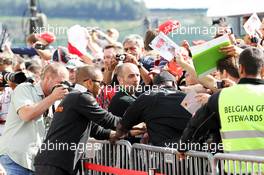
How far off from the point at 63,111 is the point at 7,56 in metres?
3.34

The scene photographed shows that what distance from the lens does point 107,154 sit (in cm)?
1102

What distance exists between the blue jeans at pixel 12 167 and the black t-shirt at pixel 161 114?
1.38 meters

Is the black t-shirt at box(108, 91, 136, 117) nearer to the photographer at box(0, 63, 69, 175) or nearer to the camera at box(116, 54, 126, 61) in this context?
the photographer at box(0, 63, 69, 175)

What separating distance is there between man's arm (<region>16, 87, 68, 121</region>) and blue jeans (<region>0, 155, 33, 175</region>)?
52 centimetres

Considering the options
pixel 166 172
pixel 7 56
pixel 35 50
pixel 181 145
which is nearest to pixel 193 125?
pixel 181 145

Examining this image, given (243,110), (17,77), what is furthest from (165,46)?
(243,110)

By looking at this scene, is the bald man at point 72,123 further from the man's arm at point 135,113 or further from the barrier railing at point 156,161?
the barrier railing at point 156,161

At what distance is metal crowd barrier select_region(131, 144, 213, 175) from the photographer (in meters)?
9.27

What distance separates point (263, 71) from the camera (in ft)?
29.6

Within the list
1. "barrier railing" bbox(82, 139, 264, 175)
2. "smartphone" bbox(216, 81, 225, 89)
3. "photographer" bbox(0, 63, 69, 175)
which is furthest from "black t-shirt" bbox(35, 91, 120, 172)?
"smartphone" bbox(216, 81, 225, 89)

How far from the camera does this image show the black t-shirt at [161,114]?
33.1 feet

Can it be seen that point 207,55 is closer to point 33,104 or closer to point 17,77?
point 33,104

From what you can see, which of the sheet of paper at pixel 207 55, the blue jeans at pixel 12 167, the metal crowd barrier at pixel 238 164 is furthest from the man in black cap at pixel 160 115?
the blue jeans at pixel 12 167

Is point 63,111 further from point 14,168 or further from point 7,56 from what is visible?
point 7,56
